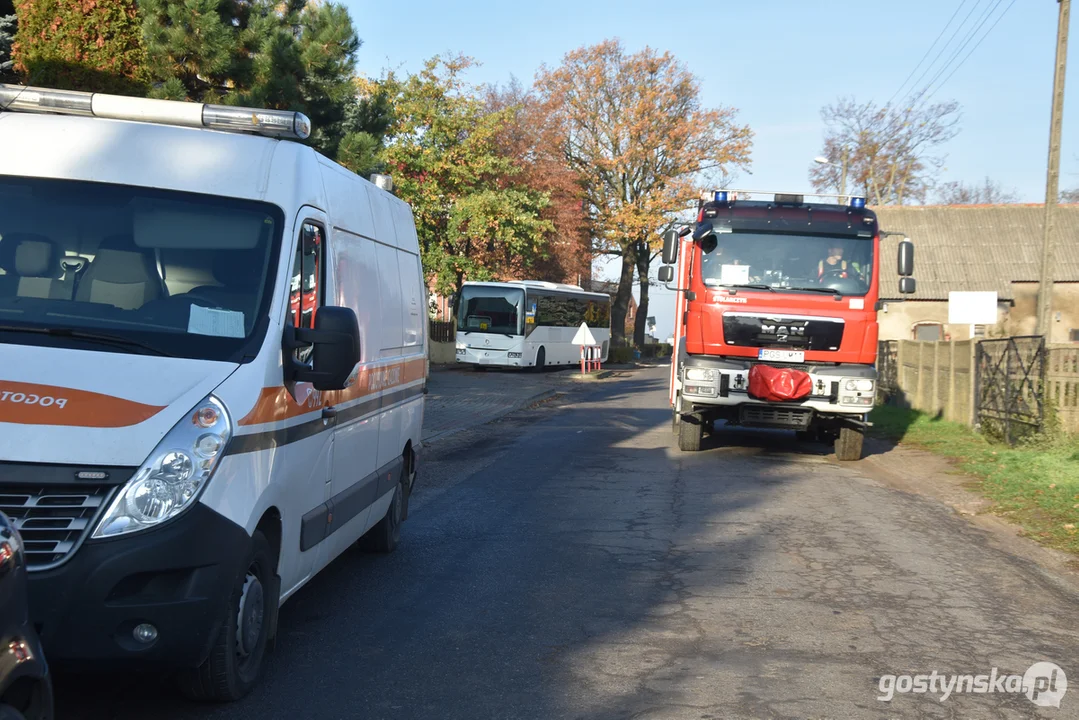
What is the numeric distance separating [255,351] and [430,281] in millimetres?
39716

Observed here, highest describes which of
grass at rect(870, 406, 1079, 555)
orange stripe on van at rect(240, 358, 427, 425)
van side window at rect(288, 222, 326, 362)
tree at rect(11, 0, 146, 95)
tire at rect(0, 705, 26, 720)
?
tree at rect(11, 0, 146, 95)

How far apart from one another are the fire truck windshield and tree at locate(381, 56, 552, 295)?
81.3 ft

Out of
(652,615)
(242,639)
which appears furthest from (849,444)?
(242,639)

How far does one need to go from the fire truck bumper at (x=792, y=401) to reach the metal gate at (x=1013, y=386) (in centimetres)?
302

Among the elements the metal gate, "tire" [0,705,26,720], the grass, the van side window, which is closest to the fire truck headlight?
the grass

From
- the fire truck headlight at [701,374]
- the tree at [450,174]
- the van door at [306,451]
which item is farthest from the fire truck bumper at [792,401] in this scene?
the tree at [450,174]

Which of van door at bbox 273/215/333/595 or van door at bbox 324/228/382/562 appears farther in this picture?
van door at bbox 324/228/382/562

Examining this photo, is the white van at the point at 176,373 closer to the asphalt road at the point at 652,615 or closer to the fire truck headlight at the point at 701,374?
the asphalt road at the point at 652,615

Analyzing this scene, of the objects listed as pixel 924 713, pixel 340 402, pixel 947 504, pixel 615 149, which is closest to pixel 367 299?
pixel 340 402

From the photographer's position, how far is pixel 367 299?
683 cm

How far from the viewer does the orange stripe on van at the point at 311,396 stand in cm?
483

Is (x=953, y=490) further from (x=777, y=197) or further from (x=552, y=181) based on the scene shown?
(x=552, y=181)

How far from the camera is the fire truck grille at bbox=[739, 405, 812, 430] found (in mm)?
14719

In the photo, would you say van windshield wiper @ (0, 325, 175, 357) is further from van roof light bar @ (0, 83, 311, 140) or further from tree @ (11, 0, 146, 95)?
tree @ (11, 0, 146, 95)
